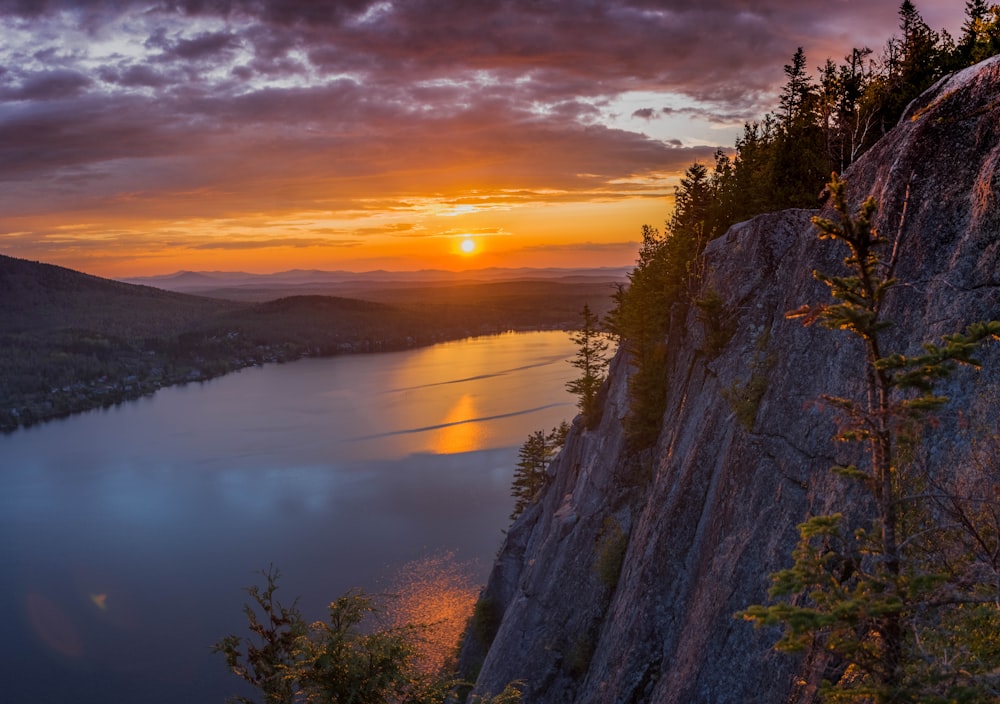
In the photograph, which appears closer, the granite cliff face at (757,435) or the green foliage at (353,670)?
the granite cliff face at (757,435)

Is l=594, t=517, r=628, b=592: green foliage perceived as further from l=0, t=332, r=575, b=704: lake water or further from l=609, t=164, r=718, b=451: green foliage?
l=0, t=332, r=575, b=704: lake water

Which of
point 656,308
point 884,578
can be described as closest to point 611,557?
point 656,308

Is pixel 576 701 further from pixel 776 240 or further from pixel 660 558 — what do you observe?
pixel 776 240

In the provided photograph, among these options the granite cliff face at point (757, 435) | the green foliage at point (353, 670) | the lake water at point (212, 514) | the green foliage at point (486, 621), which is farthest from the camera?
the lake water at point (212, 514)

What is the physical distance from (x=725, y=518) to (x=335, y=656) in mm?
8650

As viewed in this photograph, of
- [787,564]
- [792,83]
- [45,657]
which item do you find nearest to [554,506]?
[787,564]

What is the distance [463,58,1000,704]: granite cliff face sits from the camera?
10.5 m

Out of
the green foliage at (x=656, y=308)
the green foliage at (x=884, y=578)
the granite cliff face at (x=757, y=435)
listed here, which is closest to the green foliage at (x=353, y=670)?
the granite cliff face at (x=757, y=435)

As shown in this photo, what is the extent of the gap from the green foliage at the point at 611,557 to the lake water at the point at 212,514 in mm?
30983

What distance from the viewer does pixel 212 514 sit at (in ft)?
226

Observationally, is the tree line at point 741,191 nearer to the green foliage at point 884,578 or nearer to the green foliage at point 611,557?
the green foliage at point 611,557

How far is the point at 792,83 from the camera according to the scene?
1772 inches

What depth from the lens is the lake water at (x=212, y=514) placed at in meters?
46.8

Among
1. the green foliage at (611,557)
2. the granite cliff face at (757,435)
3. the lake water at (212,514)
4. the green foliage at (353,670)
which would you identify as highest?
the granite cliff face at (757,435)
